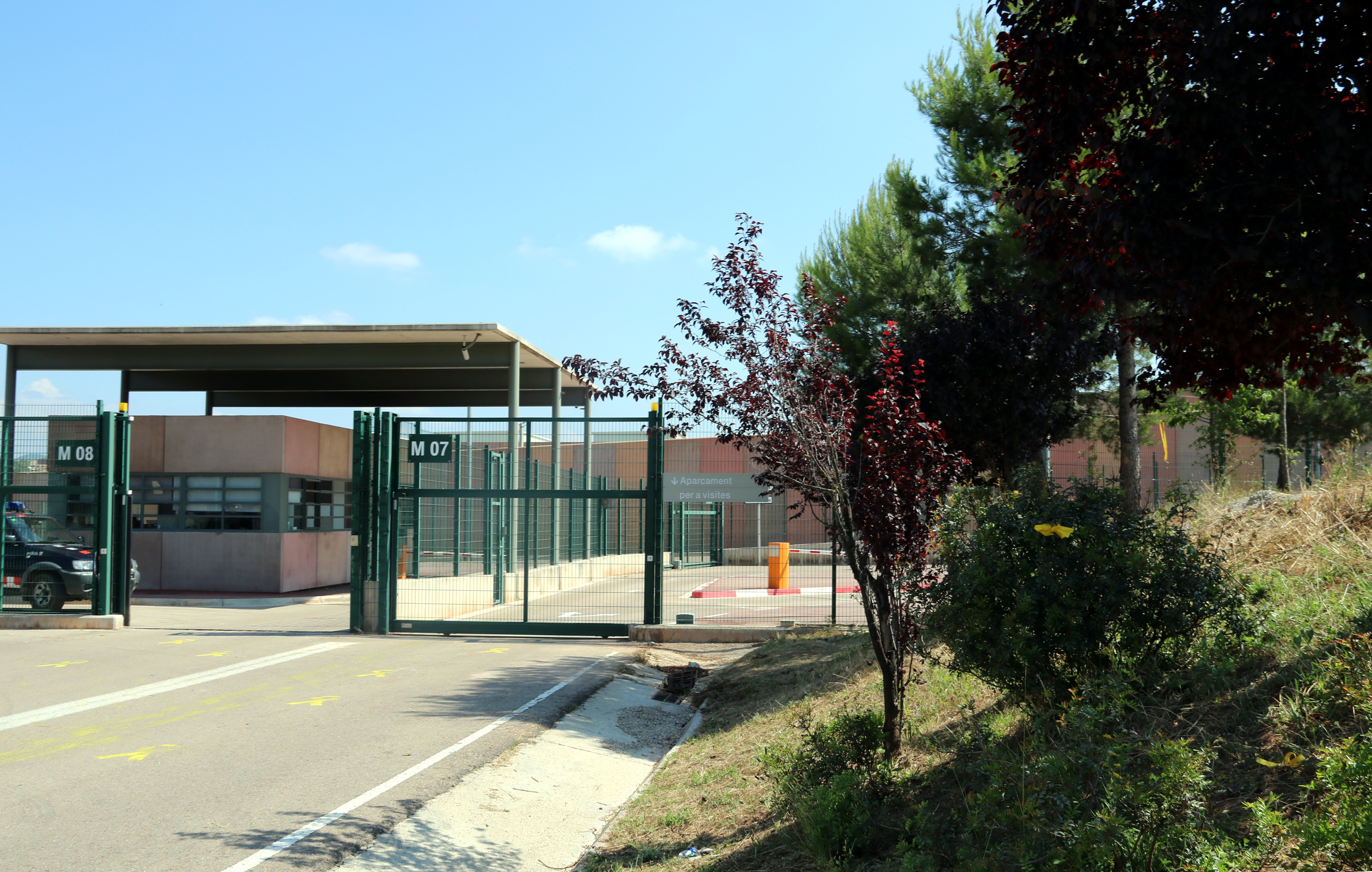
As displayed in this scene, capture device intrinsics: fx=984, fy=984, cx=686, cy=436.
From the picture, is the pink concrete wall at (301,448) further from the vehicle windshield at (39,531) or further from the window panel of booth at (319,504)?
the vehicle windshield at (39,531)

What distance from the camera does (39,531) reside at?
651 inches

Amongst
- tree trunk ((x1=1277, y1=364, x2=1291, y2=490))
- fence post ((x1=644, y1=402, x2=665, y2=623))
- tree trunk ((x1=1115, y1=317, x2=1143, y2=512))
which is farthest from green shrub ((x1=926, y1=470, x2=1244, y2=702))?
tree trunk ((x1=1277, y1=364, x2=1291, y2=490))

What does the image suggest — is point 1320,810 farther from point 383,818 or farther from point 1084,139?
point 383,818

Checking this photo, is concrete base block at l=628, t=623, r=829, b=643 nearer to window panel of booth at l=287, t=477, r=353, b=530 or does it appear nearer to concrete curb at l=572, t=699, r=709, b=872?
concrete curb at l=572, t=699, r=709, b=872

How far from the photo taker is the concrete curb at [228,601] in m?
20.0

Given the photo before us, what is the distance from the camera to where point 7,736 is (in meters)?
7.85

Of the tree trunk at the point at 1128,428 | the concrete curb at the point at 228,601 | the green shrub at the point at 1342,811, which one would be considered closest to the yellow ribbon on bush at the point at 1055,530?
the green shrub at the point at 1342,811

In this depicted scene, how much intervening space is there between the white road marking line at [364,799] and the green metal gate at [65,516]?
9761 millimetres

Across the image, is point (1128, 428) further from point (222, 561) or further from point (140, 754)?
point (222, 561)

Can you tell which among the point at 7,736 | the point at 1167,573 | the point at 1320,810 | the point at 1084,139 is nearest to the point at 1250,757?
the point at 1320,810

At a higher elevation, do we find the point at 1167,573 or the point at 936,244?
the point at 936,244

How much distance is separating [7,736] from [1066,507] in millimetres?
8167

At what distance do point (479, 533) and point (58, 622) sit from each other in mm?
6597

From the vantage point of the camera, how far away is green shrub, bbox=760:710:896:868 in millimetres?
4992
